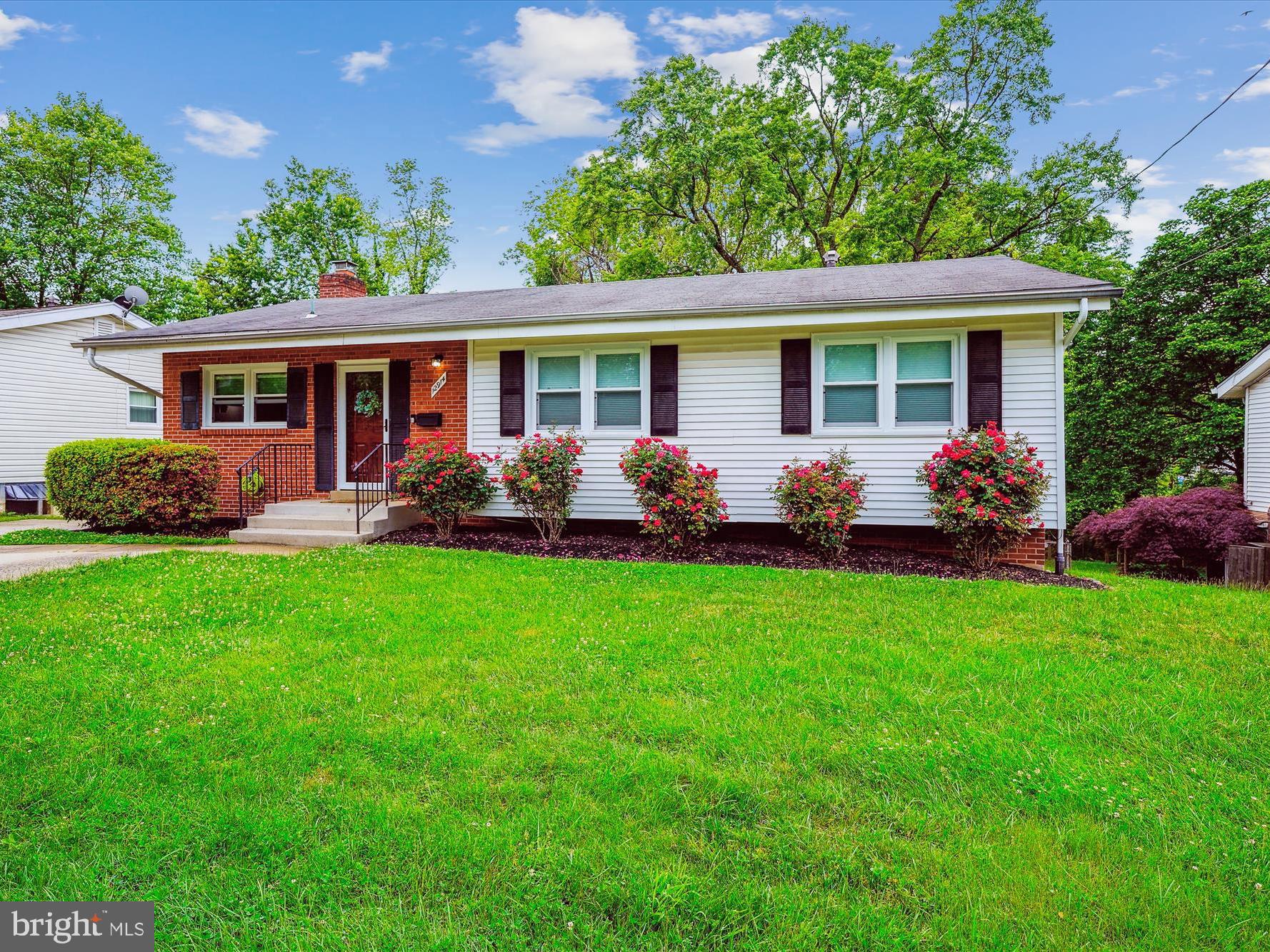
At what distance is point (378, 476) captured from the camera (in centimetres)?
1041

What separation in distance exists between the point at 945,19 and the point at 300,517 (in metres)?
20.8

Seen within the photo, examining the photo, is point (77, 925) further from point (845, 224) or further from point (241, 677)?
point (845, 224)

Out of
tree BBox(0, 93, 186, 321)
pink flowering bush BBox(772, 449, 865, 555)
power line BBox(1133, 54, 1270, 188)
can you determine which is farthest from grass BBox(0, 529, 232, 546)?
tree BBox(0, 93, 186, 321)

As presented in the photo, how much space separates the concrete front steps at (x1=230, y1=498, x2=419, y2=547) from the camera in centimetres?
845

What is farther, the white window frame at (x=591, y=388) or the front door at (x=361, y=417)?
the front door at (x=361, y=417)

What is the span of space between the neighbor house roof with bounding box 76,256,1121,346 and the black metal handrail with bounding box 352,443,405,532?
200cm

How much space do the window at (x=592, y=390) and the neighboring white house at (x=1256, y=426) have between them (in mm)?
11323

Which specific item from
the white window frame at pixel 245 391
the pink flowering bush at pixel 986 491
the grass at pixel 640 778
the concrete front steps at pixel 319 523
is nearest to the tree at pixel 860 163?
the pink flowering bush at pixel 986 491

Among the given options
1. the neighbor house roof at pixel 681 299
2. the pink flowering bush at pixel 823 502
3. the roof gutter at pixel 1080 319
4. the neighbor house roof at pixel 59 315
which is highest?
the neighbor house roof at pixel 59 315

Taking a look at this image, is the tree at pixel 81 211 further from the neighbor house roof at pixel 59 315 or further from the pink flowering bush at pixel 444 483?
the pink flowering bush at pixel 444 483

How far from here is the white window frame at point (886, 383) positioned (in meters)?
7.96

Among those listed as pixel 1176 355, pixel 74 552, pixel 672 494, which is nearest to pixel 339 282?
pixel 74 552

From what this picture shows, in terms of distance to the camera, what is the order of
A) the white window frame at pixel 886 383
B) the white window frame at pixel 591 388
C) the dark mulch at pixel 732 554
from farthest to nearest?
the white window frame at pixel 591 388, the white window frame at pixel 886 383, the dark mulch at pixel 732 554

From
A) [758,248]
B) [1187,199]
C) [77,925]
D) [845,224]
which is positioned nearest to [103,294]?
A: [758,248]
